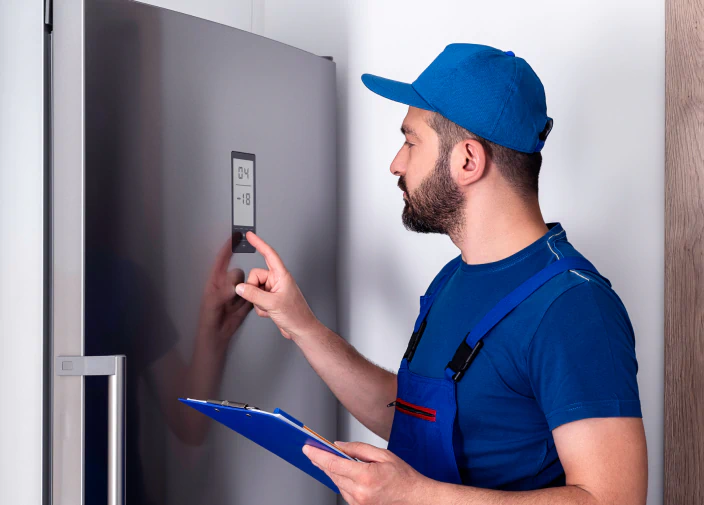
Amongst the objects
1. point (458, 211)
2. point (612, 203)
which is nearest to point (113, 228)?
point (458, 211)

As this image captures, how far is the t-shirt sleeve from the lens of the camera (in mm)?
920

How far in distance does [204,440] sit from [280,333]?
283 mm

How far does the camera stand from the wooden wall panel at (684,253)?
4.13 ft

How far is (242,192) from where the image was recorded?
4.37 feet

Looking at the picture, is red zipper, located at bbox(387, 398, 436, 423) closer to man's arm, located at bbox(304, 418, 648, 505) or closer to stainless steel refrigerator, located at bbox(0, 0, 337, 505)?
man's arm, located at bbox(304, 418, 648, 505)

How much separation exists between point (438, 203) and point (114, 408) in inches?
24.6

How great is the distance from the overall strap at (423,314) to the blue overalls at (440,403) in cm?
4

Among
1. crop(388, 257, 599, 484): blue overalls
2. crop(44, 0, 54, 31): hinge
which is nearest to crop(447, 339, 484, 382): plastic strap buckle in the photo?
crop(388, 257, 599, 484): blue overalls

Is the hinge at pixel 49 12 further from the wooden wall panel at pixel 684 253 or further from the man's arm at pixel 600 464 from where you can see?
the wooden wall panel at pixel 684 253

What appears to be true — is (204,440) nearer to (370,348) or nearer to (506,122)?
(370,348)

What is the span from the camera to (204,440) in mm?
1267

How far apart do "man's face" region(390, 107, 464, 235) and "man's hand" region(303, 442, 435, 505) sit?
0.43 metres

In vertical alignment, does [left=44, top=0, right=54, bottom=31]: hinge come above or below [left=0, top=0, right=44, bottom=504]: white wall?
above

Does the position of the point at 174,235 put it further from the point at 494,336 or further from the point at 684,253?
the point at 684,253
